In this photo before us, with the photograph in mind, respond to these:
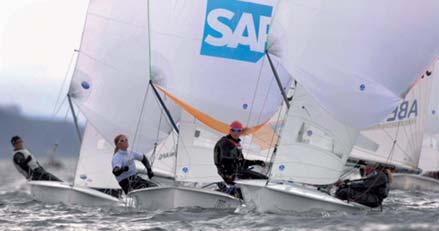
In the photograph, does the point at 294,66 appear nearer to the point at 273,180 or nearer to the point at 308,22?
the point at 308,22

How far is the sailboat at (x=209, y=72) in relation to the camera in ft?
48.4

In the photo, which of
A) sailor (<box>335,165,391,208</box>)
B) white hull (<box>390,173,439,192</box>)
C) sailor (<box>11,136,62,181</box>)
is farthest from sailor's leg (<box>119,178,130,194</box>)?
white hull (<box>390,173,439,192</box>)

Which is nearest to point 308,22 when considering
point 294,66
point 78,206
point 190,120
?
point 294,66

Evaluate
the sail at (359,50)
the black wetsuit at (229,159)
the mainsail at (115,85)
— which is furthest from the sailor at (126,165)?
the sail at (359,50)

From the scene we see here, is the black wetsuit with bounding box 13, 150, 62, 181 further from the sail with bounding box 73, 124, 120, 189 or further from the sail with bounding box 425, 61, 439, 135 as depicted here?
the sail with bounding box 425, 61, 439, 135

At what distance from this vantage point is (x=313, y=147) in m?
Result: 12.8

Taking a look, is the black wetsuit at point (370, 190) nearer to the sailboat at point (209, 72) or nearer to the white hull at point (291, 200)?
the white hull at point (291, 200)

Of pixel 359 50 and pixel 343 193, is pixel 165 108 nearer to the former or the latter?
pixel 343 193

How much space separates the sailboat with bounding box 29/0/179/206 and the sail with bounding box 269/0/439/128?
3678mm

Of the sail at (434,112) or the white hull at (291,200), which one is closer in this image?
the white hull at (291,200)

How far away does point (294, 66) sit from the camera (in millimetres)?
12547

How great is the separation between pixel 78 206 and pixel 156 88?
84.9 inches

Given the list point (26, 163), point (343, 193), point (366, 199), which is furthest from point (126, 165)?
point (366, 199)

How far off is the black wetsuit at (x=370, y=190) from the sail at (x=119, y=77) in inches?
165
